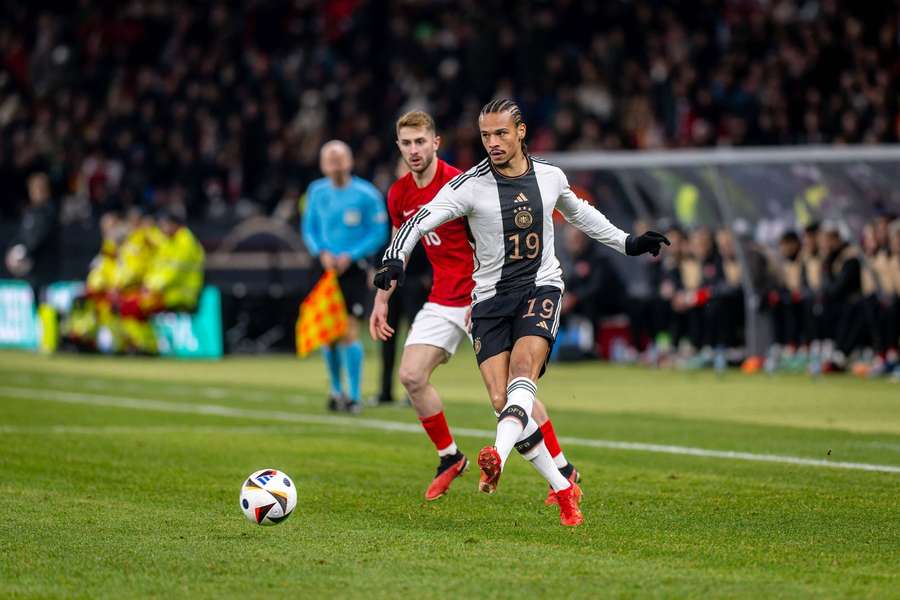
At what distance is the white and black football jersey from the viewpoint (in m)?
7.98

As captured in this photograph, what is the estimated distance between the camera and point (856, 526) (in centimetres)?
756

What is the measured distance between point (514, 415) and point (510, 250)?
91cm

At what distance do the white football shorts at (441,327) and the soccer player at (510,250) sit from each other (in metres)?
0.96

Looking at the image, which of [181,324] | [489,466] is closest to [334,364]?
[489,466]

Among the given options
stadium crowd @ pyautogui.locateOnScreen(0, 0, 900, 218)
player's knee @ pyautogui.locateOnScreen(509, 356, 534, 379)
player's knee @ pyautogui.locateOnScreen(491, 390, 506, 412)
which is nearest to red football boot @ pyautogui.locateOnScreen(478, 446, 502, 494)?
player's knee @ pyautogui.locateOnScreen(509, 356, 534, 379)

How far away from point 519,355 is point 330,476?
7.27 feet

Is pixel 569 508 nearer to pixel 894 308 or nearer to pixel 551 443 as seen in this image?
pixel 551 443

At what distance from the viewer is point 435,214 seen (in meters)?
7.97

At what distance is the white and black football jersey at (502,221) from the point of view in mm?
7977

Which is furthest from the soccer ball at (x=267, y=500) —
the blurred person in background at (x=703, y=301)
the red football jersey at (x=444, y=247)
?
the blurred person in background at (x=703, y=301)

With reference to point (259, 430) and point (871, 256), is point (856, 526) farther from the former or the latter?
point (871, 256)

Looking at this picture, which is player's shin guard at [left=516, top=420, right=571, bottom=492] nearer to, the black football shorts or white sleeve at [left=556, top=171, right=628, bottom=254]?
the black football shorts

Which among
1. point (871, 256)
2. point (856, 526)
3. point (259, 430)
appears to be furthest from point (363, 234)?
point (856, 526)

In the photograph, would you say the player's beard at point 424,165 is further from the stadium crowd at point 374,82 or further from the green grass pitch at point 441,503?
the stadium crowd at point 374,82
